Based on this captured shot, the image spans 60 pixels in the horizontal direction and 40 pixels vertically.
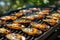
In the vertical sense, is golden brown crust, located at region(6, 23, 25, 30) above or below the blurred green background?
below

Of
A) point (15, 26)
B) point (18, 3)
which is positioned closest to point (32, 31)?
point (15, 26)

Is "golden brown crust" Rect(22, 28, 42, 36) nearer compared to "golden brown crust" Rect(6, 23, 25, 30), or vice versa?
"golden brown crust" Rect(22, 28, 42, 36)

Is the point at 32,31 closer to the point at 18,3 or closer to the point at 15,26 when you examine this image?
the point at 15,26

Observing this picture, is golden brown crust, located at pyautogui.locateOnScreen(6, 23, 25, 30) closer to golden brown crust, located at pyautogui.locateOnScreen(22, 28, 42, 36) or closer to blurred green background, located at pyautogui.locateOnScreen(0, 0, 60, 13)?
golden brown crust, located at pyautogui.locateOnScreen(22, 28, 42, 36)

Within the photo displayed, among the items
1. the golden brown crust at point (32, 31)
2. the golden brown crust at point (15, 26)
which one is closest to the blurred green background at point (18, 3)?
the golden brown crust at point (15, 26)

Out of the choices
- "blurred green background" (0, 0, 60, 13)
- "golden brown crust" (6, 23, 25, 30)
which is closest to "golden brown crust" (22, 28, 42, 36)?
"golden brown crust" (6, 23, 25, 30)

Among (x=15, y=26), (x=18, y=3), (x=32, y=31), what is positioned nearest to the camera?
(x=32, y=31)

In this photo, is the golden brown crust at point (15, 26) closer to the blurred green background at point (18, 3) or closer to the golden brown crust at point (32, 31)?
the golden brown crust at point (32, 31)

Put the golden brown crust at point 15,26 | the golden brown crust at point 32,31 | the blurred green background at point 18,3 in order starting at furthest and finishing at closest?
the blurred green background at point 18,3
the golden brown crust at point 15,26
the golden brown crust at point 32,31

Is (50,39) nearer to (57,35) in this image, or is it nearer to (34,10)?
(57,35)

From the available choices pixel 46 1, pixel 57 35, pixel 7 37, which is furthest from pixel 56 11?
pixel 7 37

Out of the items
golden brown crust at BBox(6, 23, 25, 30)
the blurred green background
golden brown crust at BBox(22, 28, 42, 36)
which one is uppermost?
the blurred green background
